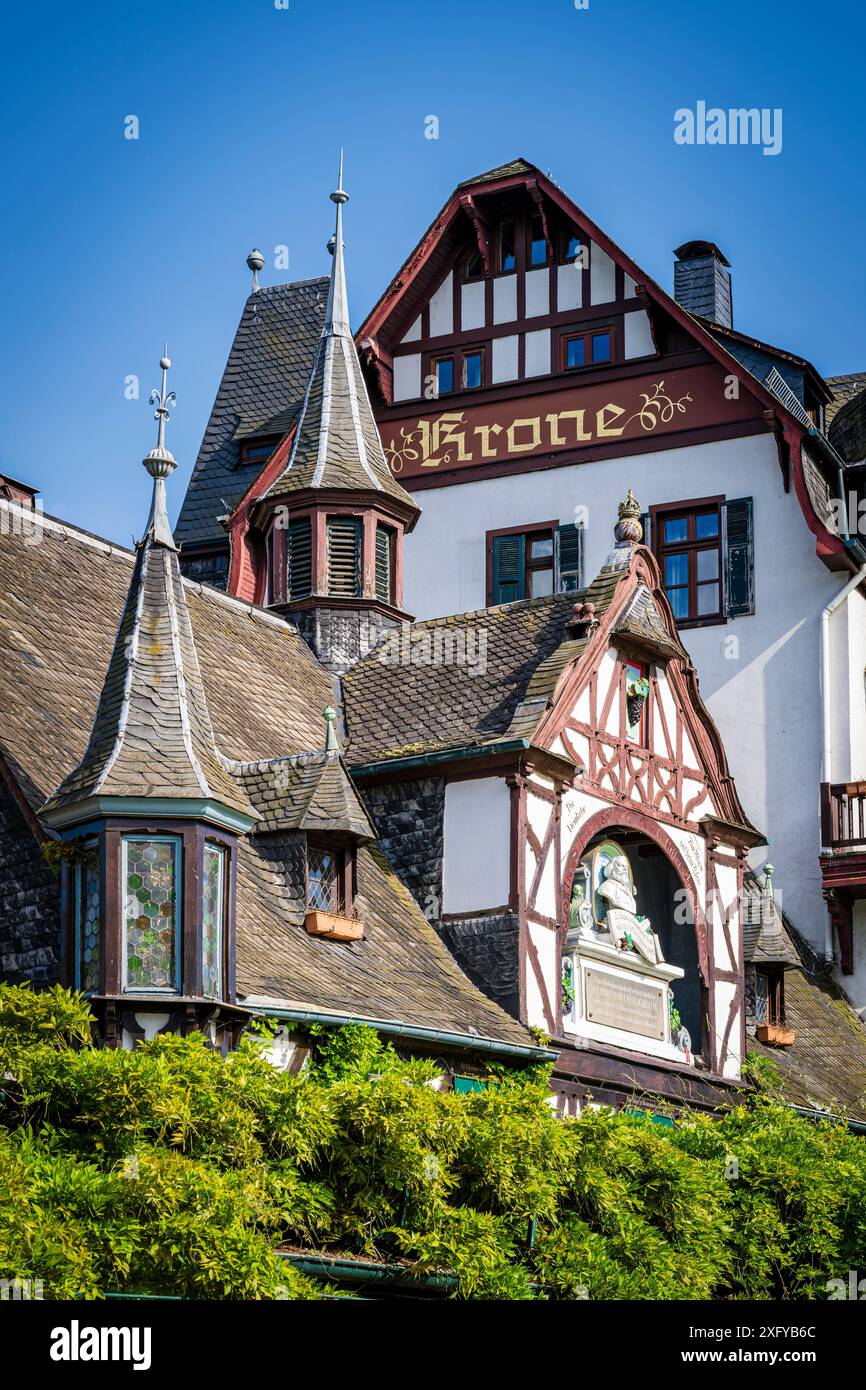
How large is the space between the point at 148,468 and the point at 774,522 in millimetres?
16747

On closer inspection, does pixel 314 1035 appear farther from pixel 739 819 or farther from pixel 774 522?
pixel 774 522

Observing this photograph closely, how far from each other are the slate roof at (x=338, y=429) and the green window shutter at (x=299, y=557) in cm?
47

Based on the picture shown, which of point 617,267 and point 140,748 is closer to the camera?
point 140,748

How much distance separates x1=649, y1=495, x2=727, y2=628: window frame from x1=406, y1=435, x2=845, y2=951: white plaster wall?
6.3 inches

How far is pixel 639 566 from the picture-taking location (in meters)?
30.6

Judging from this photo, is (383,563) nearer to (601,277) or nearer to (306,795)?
(306,795)

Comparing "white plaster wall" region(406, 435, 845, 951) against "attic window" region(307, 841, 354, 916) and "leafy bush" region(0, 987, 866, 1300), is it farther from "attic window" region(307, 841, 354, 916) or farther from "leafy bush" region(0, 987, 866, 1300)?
"leafy bush" region(0, 987, 866, 1300)

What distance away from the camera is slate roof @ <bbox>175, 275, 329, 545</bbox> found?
44625mm

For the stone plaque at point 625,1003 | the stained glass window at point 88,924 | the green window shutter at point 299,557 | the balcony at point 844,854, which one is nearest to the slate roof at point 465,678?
the green window shutter at point 299,557

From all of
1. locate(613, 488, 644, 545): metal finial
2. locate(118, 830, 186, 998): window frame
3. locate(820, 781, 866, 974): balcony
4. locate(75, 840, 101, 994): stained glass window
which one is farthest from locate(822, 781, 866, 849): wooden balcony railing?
locate(75, 840, 101, 994): stained glass window

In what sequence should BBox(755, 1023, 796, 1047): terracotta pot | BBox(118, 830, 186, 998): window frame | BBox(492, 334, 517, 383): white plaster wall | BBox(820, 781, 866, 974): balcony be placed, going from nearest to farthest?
BBox(118, 830, 186, 998): window frame
BBox(755, 1023, 796, 1047): terracotta pot
BBox(820, 781, 866, 974): balcony
BBox(492, 334, 517, 383): white plaster wall

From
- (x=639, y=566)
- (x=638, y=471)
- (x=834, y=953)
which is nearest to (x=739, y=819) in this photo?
(x=639, y=566)

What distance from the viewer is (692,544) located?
39344mm

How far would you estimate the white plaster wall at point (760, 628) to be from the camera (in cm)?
3803
